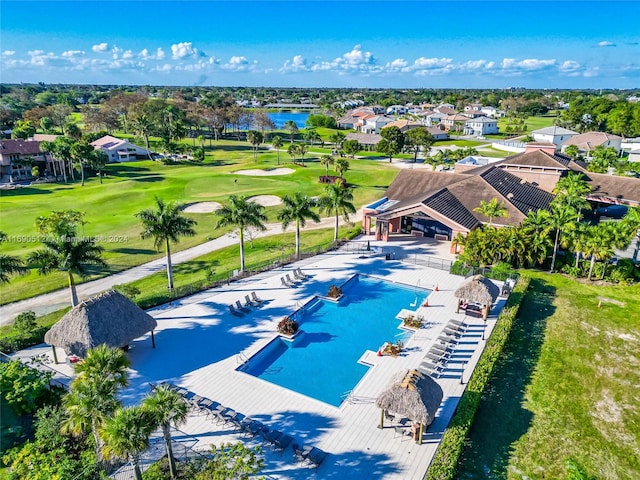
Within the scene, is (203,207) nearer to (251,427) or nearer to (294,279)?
(294,279)

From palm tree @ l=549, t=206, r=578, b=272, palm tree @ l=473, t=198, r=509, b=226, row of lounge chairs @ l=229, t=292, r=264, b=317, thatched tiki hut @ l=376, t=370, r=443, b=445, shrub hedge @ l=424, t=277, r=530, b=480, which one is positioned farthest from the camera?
palm tree @ l=473, t=198, r=509, b=226

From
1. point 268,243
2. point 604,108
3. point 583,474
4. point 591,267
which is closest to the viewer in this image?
point 583,474

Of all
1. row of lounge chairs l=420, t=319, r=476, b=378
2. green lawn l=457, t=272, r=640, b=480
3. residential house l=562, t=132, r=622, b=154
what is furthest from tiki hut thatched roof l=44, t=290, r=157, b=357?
residential house l=562, t=132, r=622, b=154

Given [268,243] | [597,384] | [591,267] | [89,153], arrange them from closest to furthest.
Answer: [597,384], [591,267], [268,243], [89,153]

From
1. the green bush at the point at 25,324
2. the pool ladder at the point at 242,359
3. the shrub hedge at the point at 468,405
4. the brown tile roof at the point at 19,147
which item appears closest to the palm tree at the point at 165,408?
the pool ladder at the point at 242,359

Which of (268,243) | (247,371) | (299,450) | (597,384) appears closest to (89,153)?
(268,243)

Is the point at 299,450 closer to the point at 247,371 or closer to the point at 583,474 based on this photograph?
the point at 247,371

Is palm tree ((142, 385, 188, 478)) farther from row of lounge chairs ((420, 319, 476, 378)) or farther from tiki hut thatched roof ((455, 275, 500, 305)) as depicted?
tiki hut thatched roof ((455, 275, 500, 305))

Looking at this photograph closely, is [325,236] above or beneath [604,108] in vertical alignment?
beneath
